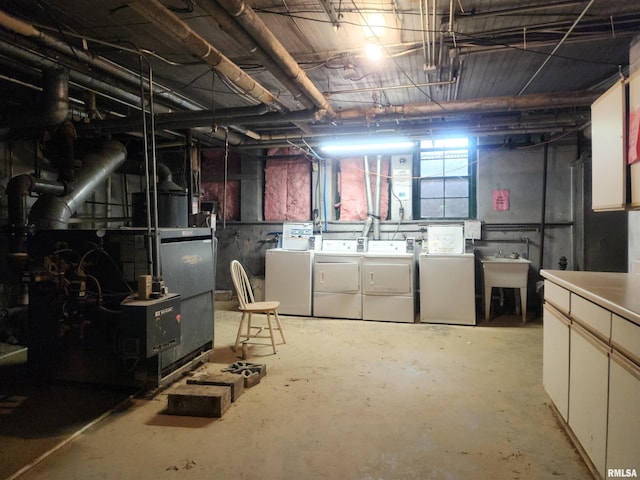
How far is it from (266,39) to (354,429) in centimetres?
235

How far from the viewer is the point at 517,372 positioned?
10.7ft

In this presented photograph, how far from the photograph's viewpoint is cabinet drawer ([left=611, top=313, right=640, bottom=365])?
4.71 ft

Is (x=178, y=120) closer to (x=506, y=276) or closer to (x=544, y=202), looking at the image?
(x=506, y=276)

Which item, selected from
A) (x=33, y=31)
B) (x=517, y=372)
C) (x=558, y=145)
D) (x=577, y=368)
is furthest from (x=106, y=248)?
(x=558, y=145)

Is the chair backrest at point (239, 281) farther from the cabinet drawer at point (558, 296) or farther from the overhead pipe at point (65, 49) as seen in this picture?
the cabinet drawer at point (558, 296)

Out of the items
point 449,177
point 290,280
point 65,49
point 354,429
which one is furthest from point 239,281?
point 449,177

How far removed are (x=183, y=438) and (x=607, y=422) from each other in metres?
2.09

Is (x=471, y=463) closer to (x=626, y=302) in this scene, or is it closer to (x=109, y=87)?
(x=626, y=302)

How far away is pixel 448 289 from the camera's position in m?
4.93

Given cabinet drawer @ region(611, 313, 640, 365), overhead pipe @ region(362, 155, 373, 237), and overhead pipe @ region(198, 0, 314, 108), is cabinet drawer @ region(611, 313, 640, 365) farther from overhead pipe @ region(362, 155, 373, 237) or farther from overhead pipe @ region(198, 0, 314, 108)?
overhead pipe @ region(362, 155, 373, 237)

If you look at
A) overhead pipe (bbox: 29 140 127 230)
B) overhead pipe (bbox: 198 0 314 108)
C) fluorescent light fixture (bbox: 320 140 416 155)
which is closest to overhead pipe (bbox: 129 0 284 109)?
overhead pipe (bbox: 198 0 314 108)

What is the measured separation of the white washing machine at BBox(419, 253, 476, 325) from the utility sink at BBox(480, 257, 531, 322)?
0.25 m

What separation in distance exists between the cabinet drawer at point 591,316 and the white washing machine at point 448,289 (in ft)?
9.24

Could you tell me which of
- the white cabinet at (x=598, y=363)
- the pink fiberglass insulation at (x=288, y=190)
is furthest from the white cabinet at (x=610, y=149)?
the pink fiberglass insulation at (x=288, y=190)
